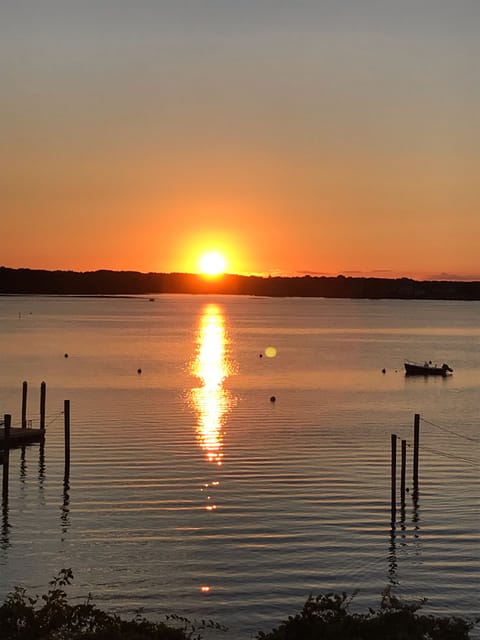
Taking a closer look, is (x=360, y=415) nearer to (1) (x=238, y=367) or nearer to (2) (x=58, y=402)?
(2) (x=58, y=402)

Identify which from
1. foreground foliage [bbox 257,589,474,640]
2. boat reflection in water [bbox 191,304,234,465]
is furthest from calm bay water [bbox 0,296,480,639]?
foreground foliage [bbox 257,589,474,640]

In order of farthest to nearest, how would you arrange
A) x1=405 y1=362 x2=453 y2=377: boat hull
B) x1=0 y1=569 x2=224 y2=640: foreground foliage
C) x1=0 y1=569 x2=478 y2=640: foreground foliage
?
x1=405 y1=362 x2=453 y2=377: boat hull
x1=0 y1=569 x2=478 y2=640: foreground foliage
x1=0 y1=569 x2=224 y2=640: foreground foliage

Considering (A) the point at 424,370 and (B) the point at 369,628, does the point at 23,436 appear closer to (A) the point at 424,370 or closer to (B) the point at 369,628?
(B) the point at 369,628

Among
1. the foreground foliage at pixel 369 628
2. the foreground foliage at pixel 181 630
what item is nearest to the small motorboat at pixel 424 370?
the foreground foliage at pixel 181 630

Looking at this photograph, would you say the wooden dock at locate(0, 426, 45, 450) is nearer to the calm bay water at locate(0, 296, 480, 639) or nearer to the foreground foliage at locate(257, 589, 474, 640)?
the calm bay water at locate(0, 296, 480, 639)

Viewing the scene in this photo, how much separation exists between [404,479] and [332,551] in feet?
29.0

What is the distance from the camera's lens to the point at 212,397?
255ft

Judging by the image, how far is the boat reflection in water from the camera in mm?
52375

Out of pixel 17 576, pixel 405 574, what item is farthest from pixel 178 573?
pixel 405 574

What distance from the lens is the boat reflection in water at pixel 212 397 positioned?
5238 cm

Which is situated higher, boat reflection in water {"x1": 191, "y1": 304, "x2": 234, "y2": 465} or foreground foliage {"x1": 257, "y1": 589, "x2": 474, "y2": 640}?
boat reflection in water {"x1": 191, "y1": 304, "x2": 234, "y2": 465}

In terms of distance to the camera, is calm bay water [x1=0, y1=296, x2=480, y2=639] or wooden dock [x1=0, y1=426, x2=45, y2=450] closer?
calm bay water [x1=0, y1=296, x2=480, y2=639]

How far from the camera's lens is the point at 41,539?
32.2 metres

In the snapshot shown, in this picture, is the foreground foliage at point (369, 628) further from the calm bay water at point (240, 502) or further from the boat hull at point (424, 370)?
the boat hull at point (424, 370)
